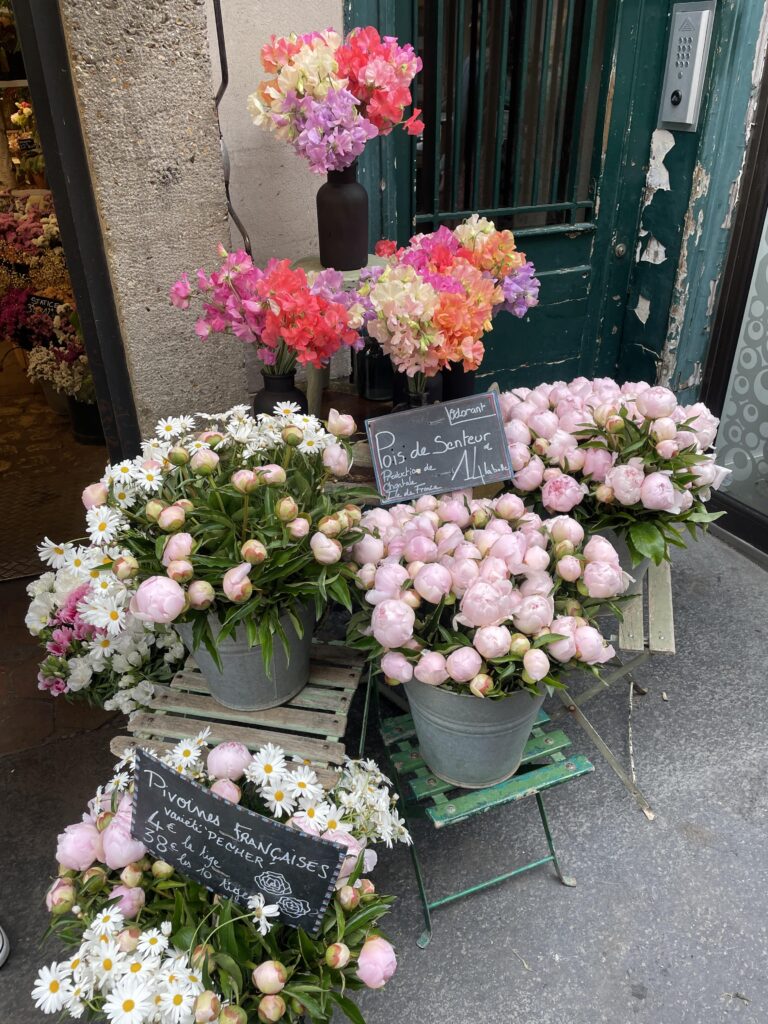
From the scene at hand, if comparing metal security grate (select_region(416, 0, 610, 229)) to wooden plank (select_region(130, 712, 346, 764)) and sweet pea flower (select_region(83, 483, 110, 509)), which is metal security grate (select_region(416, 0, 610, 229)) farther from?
wooden plank (select_region(130, 712, 346, 764))

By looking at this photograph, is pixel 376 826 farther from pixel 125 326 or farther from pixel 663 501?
pixel 125 326


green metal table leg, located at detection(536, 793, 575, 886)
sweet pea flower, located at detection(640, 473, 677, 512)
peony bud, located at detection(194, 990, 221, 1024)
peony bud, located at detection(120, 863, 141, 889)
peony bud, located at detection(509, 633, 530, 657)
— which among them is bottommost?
green metal table leg, located at detection(536, 793, 575, 886)

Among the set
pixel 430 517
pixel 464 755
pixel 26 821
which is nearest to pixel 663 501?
pixel 430 517

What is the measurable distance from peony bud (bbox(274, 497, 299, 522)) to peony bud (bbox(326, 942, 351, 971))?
2.19 ft

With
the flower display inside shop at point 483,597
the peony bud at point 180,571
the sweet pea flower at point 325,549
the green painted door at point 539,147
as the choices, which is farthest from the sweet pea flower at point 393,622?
the green painted door at point 539,147

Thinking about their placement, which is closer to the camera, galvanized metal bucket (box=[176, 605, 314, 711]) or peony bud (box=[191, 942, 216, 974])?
peony bud (box=[191, 942, 216, 974])

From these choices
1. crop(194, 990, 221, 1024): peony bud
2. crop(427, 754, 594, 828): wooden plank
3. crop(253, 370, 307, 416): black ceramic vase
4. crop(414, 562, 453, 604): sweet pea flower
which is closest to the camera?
crop(194, 990, 221, 1024): peony bud

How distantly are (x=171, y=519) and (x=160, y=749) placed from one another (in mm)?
537

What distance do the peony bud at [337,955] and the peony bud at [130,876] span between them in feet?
1.10

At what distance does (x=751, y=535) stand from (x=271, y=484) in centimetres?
240

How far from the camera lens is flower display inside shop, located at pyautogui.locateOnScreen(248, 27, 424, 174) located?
1.48 metres

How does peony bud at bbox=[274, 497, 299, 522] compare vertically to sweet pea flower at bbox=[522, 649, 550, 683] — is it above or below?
above

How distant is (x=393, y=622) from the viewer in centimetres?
126

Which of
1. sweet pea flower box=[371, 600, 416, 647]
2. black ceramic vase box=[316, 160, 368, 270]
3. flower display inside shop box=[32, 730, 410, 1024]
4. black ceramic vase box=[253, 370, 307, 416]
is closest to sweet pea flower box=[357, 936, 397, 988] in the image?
flower display inside shop box=[32, 730, 410, 1024]
